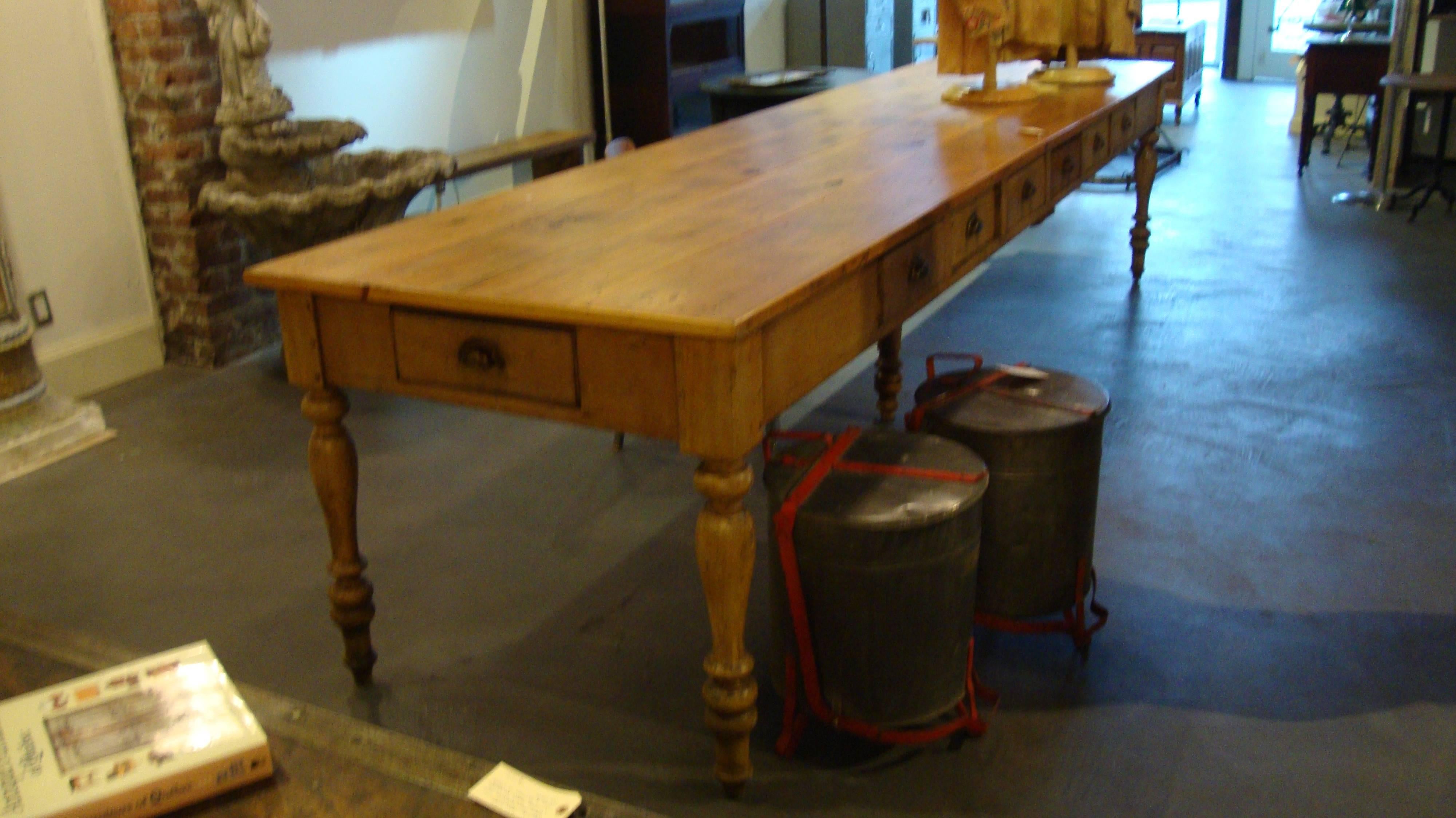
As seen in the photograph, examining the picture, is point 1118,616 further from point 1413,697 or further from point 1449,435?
point 1449,435

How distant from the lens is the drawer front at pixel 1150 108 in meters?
3.83

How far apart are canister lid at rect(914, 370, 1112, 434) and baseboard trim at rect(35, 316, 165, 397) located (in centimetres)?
272

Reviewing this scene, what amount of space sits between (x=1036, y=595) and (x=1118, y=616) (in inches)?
9.7

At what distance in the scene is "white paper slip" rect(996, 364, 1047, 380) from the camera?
2.38 meters

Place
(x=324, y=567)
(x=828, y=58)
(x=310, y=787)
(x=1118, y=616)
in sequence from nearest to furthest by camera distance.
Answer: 1. (x=310, y=787)
2. (x=1118, y=616)
3. (x=324, y=567)
4. (x=828, y=58)

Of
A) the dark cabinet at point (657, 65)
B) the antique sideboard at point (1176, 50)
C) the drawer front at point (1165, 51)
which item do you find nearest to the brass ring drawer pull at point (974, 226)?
the dark cabinet at point (657, 65)

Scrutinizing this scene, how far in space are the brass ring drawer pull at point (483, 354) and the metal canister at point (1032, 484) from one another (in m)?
0.83

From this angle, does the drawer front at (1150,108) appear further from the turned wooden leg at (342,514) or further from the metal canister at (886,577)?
the turned wooden leg at (342,514)

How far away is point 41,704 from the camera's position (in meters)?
1.30

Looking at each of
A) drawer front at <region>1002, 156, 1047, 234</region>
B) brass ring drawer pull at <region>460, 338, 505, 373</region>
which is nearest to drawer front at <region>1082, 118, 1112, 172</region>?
drawer front at <region>1002, 156, 1047, 234</region>

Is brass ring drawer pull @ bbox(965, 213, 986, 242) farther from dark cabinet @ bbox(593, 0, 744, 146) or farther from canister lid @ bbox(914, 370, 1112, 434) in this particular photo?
dark cabinet @ bbox(593, 0, 744, 146)

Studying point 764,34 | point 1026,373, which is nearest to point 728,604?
point 1026,373

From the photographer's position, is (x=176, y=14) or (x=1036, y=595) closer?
(x=1036, y=595)

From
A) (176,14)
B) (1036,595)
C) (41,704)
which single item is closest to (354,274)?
(41,704)
